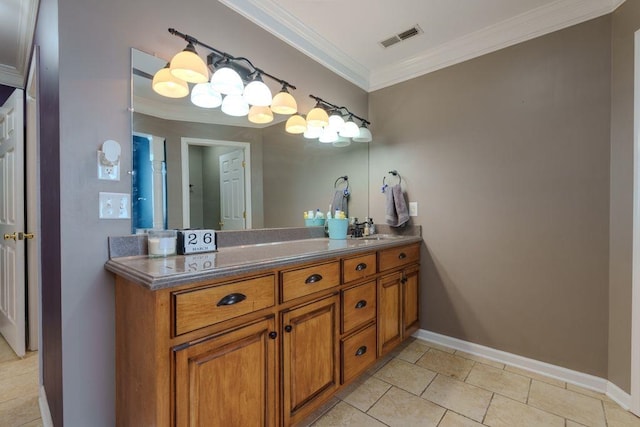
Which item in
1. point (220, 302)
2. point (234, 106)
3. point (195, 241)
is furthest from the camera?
point (234, 106)

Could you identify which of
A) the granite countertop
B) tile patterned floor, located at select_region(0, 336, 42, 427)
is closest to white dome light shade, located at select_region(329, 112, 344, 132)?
the granite countertop

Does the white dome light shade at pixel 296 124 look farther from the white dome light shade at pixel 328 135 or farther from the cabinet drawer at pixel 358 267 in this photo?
the cabinet drawer at pixel 358 267

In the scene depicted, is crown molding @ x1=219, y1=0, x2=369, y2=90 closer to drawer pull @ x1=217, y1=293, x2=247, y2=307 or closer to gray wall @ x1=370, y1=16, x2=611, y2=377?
gray wall @ x1=370, y1=16, x2=611, y2=377

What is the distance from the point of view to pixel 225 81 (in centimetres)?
150

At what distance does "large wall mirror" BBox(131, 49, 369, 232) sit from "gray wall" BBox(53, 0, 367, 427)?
0.08 m

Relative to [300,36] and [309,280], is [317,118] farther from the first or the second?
[309,280]

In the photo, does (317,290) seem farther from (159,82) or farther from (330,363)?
(159,82)

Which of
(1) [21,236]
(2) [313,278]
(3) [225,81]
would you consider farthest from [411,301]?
(1) [21,236]

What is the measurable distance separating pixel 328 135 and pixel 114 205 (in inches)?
62.7

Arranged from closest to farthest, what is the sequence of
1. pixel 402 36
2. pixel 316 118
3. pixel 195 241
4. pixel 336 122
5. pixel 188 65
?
pixel 188 65 < pixel 195 241 < pixel 316 118 < pixel 402 36 < pixel 336 122

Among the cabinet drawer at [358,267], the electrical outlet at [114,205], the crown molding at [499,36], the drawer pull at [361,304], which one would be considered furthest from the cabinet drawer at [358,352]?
the crown molding at [499,36]

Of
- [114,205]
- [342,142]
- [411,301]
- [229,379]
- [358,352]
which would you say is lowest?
[358,352]

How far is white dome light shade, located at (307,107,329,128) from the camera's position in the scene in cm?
213

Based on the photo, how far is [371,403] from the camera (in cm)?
169
